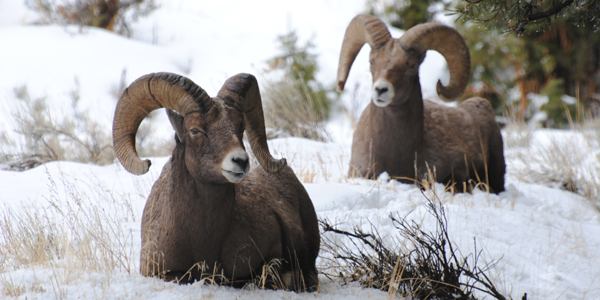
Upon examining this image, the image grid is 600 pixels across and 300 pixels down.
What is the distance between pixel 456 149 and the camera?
6301 millimetres

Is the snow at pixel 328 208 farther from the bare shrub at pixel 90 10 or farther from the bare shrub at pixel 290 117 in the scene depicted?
the bare shrub at pixel 90 10

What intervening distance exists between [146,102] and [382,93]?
3.09 m

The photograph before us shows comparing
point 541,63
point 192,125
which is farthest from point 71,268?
point 541,63

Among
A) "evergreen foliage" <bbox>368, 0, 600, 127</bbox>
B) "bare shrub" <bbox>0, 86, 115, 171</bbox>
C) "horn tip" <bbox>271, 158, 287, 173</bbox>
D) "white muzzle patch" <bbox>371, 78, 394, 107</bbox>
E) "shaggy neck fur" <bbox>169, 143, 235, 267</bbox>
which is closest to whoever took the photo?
"shaggy neck fur" <bbox>169, 143, 235, 267</bbox>

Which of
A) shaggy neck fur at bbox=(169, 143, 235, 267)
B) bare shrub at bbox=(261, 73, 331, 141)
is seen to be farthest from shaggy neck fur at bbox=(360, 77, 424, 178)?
shaggy neck fur at bbox=(169, 143, 235, 267)

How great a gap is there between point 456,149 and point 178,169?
13.4ft

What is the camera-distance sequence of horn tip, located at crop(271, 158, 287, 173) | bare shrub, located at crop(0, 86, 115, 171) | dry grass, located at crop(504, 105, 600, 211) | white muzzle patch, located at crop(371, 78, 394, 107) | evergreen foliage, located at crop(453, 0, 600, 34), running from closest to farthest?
horn tip, located at crop(271, 158, 287, 173) < evergreen foliage, located at crop(453, 0, 600, 34) < white muzzle patch, located at crop(371, 78, 394, 107) < bare shrub, located at crop(0, 86, 115, 171) < dry grass, located at crop(504, 105, 600, 211)

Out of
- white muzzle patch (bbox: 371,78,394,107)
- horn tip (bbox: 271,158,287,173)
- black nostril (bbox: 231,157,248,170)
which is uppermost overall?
white muzzle patch (bbox: 371,78,394,107)

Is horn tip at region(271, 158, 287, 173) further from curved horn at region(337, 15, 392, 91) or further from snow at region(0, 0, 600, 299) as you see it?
curved horn at region(337, 15, 392, 91)

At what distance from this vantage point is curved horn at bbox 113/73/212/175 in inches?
116

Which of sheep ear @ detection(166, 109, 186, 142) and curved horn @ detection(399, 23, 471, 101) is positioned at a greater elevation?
curved horn @ detection(399, 23, 471, 101)

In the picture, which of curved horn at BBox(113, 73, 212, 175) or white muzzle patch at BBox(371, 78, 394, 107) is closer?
curved horn at BBox(113, 73, 212, 175)

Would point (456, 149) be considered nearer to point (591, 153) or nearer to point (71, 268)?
point (591, 153)

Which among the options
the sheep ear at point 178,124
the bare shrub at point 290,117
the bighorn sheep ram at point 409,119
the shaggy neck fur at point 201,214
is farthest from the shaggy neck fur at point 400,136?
the sheep ear at point 178,124
